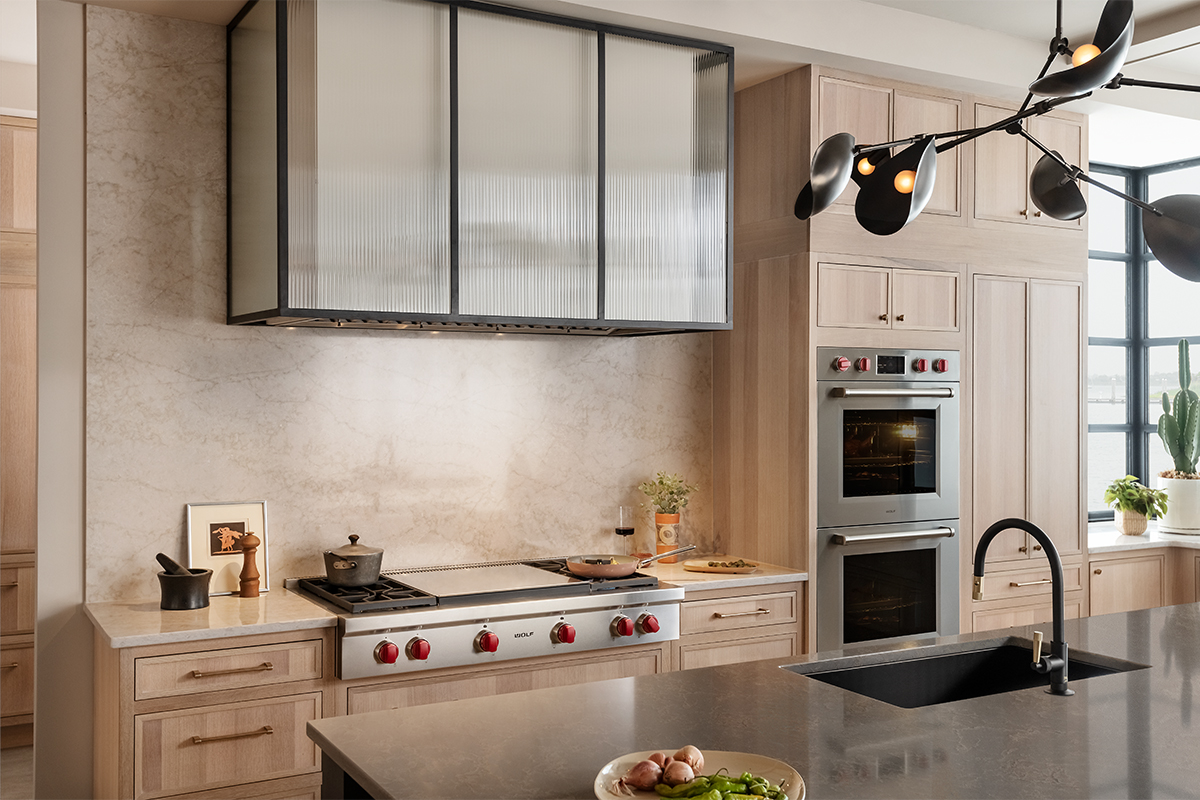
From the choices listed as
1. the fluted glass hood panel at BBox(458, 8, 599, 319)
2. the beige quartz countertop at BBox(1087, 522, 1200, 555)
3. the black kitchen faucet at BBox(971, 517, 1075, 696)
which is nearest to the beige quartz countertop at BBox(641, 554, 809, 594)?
the fluted glass hood panel at BBox(458, 8, 599, 319)

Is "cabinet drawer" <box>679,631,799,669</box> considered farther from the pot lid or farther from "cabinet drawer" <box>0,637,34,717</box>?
"cabinet drawer" <box>0,637,34,717</box>

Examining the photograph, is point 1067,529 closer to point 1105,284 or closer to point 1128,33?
point 1105,284

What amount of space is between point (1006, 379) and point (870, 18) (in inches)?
63.3

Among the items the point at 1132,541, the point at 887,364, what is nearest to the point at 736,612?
the point at 887,364

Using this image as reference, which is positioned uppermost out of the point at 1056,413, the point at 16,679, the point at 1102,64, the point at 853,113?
the point at 853,113

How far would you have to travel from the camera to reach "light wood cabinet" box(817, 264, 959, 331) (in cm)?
407

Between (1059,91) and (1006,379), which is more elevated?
(1059,91)

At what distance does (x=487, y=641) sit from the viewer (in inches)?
129

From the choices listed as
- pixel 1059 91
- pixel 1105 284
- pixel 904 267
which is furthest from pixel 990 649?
pixel 1105 284

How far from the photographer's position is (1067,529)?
4715 millimetres

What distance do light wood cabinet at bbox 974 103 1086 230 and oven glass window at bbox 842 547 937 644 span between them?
4.80 ft

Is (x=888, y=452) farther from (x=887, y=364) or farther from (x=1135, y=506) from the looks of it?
(x=1135, y=506)

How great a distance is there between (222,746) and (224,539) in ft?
2.53

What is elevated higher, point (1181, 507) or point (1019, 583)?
point (1181, 507)
